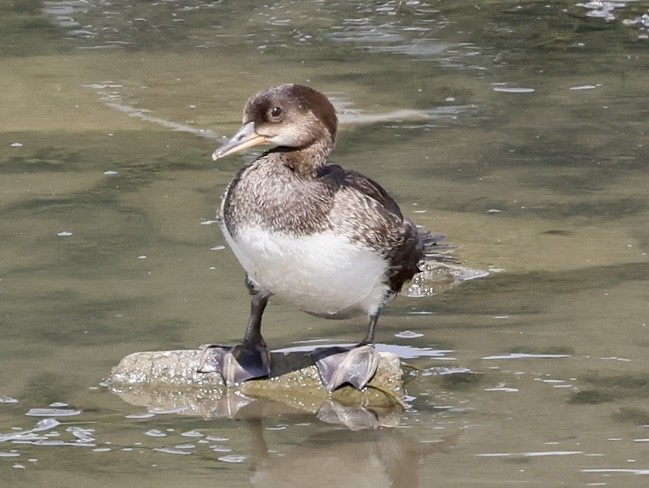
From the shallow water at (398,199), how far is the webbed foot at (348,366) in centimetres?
17

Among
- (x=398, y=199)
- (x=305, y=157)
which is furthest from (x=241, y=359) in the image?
(x=398, y=199)

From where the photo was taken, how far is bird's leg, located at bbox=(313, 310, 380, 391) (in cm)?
478

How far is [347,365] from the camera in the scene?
4777mm

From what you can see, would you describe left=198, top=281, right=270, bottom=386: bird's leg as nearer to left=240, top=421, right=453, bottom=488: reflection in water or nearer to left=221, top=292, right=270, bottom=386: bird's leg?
left=221, top=292, right=270, bottom=386: bird's leg

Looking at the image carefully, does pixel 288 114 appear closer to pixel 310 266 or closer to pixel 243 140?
pixel 243 140

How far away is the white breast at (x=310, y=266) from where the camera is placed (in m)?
4.68

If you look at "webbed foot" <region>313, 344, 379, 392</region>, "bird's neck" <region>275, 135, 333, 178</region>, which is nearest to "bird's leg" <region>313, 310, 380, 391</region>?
"webbed foot" <region>313, 344, 379, 392</region>

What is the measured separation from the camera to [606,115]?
881 cm

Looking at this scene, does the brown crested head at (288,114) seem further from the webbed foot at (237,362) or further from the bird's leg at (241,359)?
the webbed foot at (237,362)

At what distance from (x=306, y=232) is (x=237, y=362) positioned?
509 mm

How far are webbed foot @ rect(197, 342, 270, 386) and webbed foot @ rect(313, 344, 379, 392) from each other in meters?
0.19

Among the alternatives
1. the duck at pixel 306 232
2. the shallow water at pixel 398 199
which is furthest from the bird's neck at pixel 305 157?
the shallow water at pixel 398 199

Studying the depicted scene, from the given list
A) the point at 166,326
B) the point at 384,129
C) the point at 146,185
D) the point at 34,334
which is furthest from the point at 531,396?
the point at 384,129

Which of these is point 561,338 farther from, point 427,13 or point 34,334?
point 427,13
